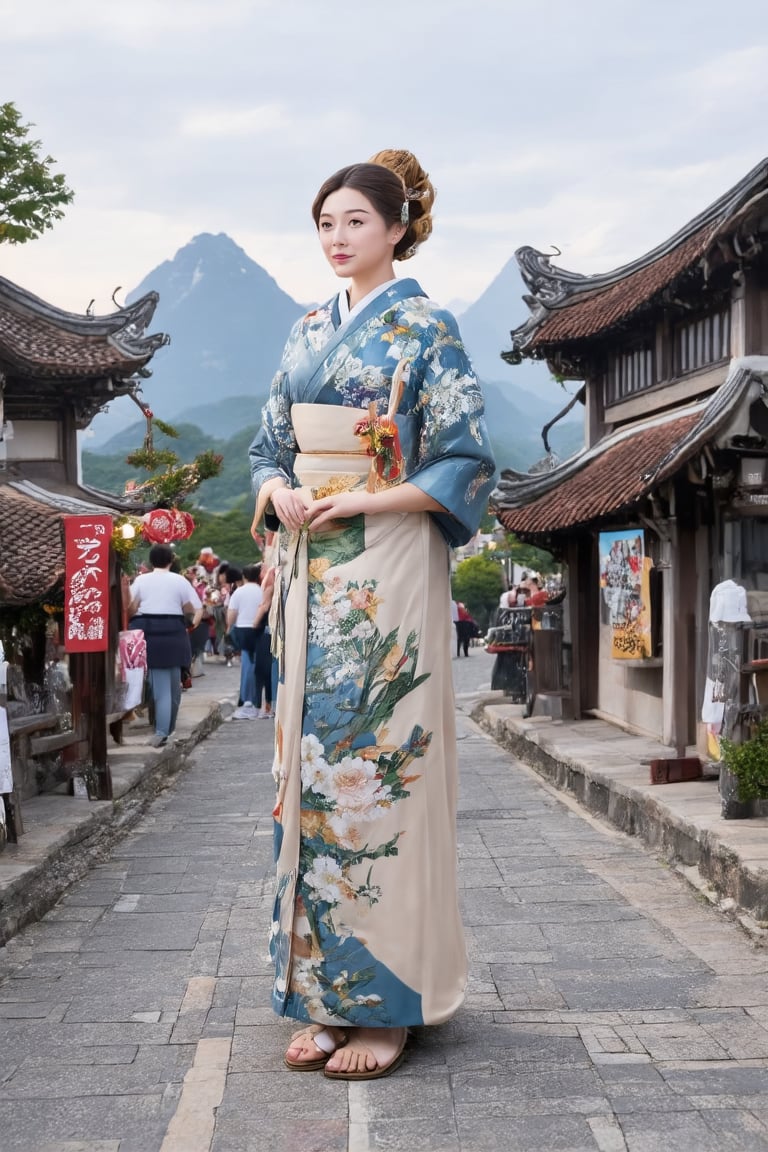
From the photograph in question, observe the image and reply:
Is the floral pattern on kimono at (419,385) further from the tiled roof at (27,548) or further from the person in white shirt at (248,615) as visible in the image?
the person in white shirt at (248,615)

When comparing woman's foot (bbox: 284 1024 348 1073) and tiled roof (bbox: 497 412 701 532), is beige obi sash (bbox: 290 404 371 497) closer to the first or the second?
woman's foot (bbox: 284 1024 348 1073)

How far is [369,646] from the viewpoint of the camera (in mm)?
4070

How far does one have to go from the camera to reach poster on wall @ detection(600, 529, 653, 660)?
12711 mm

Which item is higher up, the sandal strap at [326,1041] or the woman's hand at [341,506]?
the woman's hand at [341,506]

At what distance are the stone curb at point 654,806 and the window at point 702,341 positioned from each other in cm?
358

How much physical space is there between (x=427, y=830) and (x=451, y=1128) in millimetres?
870

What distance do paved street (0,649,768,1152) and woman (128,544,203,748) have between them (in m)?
5.08

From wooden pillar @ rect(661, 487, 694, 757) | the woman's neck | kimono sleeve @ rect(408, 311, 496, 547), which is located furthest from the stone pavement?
the woman's neck

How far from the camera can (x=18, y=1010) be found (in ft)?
16.1

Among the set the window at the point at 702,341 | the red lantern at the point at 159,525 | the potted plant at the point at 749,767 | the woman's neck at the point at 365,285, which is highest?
the window at the point at 702,341

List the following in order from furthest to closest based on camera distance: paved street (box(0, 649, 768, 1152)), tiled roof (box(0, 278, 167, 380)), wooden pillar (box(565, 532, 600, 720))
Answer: tiled roof (box(0, 278, 167, 380)) < wooden pillar (box(565, 532, 600, 720)) < paved street (box(0, 649, 768, 1152))

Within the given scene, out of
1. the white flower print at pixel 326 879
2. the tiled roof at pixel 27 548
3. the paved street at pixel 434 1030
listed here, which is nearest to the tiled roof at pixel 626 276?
the paved street at pixel 434 1030

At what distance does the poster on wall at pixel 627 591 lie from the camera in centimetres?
1271

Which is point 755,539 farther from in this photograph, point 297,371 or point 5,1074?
point 5,1074
